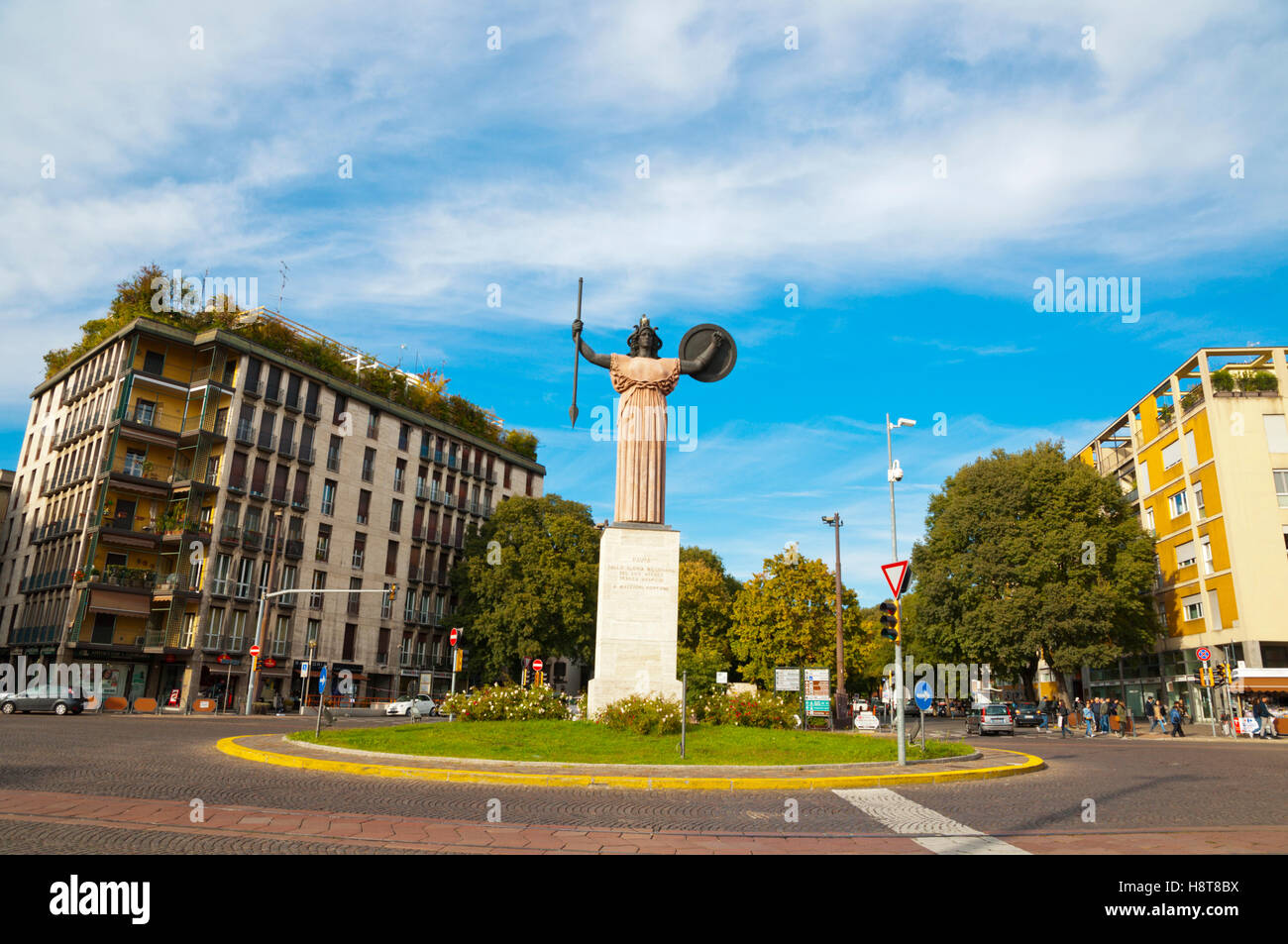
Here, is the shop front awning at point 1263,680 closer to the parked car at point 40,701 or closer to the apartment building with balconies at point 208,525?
the apartment building with balconies at point 208,525

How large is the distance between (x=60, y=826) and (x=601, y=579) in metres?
12.6

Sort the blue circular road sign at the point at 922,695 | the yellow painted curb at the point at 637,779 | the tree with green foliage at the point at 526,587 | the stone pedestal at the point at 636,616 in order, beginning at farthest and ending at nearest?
the tree with green foliage at the point at 526,587 → the blue circular road sign at the point at 922,695 → the stone pedestal at the point at 636,616 → the yellow painted curb at the point at 637,779

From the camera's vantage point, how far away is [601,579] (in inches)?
766

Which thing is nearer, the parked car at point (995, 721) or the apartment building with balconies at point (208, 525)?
the parked car at point (995, 721)

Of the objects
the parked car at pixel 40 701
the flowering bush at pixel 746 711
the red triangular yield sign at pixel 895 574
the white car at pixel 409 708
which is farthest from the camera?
the white car at pixel 409 708

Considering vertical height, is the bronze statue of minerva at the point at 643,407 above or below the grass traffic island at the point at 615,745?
above

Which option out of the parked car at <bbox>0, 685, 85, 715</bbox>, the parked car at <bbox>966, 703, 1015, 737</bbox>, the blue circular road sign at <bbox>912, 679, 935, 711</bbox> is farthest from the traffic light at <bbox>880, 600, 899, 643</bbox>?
the parked car at <bbox>0, 685, 85, 715</bbox>

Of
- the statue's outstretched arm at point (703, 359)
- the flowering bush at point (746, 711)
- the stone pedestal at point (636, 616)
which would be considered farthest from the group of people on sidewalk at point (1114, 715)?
the statue's outstretched arm at point (703, 359)

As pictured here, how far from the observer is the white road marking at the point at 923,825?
25.9 ft

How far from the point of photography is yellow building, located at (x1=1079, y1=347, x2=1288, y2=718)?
4300cm

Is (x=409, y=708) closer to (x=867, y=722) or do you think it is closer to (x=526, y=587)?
(x=526, y=587)

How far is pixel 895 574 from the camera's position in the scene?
16.0 m

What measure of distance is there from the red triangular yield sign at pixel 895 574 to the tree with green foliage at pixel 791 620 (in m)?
33.0
